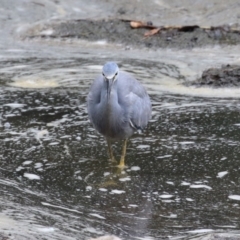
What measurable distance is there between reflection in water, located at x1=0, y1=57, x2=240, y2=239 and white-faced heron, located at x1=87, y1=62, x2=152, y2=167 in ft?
0.84

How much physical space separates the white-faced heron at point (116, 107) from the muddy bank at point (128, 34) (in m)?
4.29

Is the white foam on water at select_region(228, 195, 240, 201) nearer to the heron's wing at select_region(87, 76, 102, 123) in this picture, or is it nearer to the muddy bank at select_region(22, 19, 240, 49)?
the heron's wing at select_region(87, 76, 102, 123)

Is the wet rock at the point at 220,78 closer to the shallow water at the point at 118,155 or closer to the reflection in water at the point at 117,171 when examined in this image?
the shallow water at the point at 118,155

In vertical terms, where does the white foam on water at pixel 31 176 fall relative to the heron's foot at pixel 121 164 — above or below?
below

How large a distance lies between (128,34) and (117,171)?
5195 millimetres

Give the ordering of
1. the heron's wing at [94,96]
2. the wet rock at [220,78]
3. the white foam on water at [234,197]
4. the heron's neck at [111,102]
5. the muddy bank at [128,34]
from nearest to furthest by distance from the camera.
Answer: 1. the white foam on water at [234,197]
2. the heron's neck at [111,102]
3. the heron's wing at [94,96]
4. the wet rock at [220,78]
5. the muddy bank at [128,34]

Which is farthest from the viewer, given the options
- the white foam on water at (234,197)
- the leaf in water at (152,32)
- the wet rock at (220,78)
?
the leaf in water at (152,32)

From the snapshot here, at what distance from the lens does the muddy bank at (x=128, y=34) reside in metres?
10.5

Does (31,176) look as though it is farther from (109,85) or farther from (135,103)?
(135,103)

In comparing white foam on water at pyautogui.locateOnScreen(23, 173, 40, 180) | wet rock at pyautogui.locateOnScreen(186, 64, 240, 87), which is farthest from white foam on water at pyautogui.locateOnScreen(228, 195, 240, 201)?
wet rock at pyautogui.locateOnScreen(186, 64, 240, 87)

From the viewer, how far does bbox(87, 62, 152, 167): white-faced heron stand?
588 centimetres

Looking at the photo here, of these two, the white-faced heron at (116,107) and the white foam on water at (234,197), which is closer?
the white foam on water at (234,197)

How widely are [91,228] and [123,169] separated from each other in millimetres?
1332

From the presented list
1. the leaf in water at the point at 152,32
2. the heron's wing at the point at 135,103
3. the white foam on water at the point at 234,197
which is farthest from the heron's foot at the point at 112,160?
the leaf in water at the point at 152,32
